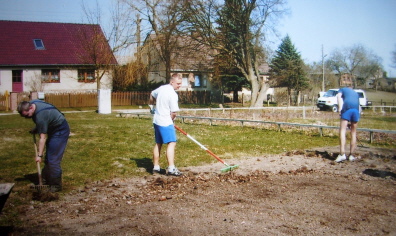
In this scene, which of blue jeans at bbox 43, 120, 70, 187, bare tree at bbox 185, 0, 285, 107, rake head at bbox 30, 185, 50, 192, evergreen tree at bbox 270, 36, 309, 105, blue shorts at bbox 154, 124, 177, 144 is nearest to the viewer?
rake head at bbox 30, 185, 50, 192

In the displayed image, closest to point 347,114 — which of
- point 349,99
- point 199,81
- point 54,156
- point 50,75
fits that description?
point 349,99

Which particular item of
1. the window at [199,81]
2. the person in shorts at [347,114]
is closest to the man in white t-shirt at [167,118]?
the person in shorts at [347,114]

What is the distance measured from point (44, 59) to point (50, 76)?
1757mm

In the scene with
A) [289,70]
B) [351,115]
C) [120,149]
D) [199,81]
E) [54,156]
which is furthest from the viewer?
[199,81]

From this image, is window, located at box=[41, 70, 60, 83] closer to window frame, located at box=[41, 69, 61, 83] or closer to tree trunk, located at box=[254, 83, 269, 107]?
window frame, located at box=[41, 69, 61, 83]

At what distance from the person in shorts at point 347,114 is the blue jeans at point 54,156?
236 inches

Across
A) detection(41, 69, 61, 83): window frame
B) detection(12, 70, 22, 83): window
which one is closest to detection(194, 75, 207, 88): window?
detection(41, 69, 61, 83): window frame

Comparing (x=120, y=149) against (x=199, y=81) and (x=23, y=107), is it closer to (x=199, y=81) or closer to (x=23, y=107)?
(x=23, y=107)

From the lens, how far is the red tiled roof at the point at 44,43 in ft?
109

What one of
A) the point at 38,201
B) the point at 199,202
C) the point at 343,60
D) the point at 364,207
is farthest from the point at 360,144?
A: the point at 343,60

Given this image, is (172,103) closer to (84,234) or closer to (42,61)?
(84,234)

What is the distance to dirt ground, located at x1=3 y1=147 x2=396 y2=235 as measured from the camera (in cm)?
414

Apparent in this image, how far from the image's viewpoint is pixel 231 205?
4984 millimetres

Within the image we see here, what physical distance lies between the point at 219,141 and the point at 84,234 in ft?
25.2
